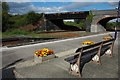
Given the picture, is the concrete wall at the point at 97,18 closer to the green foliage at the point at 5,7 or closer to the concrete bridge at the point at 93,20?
the concrete bridge at the point at 93,20

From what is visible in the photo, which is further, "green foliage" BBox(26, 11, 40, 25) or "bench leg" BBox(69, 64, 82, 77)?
"green foliage" BBox(26, 11, 40, 25)

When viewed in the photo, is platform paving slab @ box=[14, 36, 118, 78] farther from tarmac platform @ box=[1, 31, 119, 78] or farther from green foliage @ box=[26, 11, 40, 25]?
green foliage @ box=[26, 11, 40, 25]

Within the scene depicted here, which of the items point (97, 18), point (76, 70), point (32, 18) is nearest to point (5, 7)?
point (32, 18)

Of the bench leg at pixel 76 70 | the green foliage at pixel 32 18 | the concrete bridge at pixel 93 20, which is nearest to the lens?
the bench leg at pixel 76 70

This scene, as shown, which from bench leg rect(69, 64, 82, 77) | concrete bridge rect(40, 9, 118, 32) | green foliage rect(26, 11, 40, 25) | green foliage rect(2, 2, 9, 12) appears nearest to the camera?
bench leg rect(69, 64, 82, 77)

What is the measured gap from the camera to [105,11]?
30531 millimetres

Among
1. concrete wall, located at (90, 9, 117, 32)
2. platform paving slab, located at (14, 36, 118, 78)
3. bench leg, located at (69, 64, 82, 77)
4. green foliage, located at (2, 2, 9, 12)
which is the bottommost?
platform paving slab, located at (14, 36, 118, 78)

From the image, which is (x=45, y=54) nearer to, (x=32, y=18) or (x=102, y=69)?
(x=102, y=69)

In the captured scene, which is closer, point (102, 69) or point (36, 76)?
point (36, 76)

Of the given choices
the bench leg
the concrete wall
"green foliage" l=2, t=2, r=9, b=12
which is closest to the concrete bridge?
the concrete wall

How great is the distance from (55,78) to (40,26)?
38.7 m

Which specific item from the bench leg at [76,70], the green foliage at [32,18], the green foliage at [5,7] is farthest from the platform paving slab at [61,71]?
the green foliage at [5,7]

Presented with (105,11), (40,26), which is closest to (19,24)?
(40,26)

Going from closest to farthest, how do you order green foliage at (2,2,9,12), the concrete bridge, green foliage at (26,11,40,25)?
the concrete bridge < green foliage at (26,11,40,25) < green foliage at (2,2,9,12)
